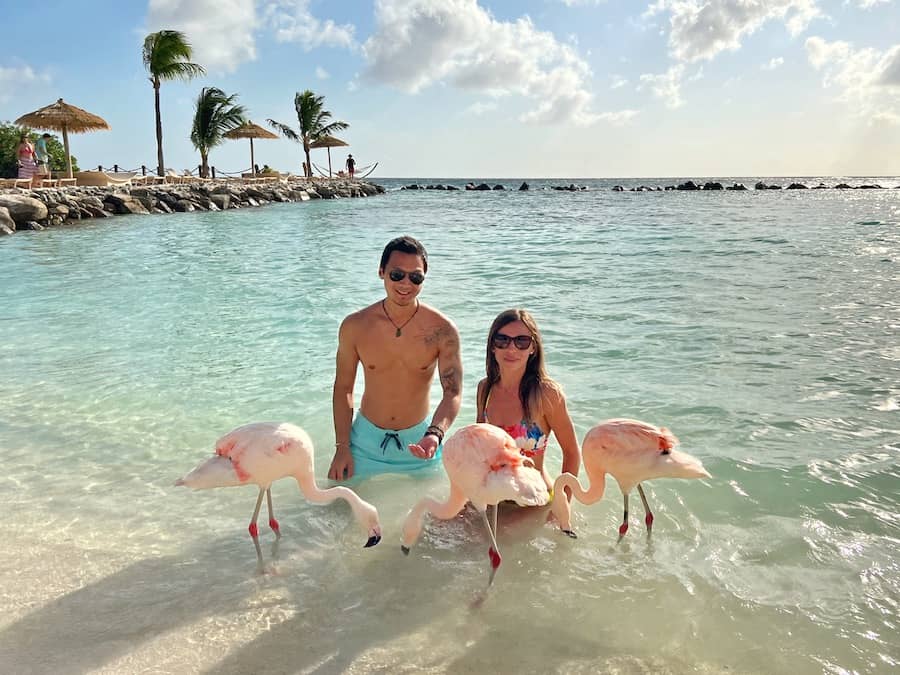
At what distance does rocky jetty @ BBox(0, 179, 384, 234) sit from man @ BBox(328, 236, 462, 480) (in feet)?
64.3

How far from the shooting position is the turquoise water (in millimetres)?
2787

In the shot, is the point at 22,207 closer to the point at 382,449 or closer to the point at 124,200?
the point at 124,200

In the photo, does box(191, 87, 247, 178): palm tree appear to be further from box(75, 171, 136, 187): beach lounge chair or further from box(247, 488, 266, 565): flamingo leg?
box(247, 488, 266, 565): flamingo leg

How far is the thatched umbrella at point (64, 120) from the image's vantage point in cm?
2778

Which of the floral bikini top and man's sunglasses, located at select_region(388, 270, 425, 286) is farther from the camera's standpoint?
man's sunglasses, located at select_region(388, 270, 425, 286)

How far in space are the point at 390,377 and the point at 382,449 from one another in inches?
18.7

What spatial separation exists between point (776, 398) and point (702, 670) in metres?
3.82

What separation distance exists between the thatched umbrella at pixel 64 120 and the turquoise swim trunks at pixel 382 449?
1204 inches

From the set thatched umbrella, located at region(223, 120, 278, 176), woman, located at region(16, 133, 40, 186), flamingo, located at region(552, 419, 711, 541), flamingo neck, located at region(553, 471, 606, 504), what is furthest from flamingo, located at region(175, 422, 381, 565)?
thatched umbrella, located at region(223, 120, 278, 176)

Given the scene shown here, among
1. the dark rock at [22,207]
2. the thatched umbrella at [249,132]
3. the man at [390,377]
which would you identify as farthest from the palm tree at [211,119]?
the man at [390,377]

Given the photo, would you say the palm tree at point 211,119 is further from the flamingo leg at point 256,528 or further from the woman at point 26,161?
the flamingo leg at point 256,528

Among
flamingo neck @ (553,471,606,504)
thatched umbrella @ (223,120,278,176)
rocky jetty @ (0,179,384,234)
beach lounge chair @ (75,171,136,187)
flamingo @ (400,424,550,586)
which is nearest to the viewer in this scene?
flamingo @ (400,424,550,586)

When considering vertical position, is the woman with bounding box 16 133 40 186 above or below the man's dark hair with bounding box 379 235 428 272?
above

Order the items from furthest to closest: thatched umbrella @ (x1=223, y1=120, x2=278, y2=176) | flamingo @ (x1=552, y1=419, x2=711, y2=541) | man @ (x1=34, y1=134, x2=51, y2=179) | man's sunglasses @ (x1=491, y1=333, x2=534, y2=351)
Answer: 1. thatched umbrella @ (x1=223, y1=120, x2=278, y2=176)
2. man @ (x1=34, y1=134, x2=51, y2=179)
3. man's sunglasses @ (x1=491, y1=333, x2=534, y2=351)
4. flamingo @ (x1=552, y1=419, x2=711, y2=541)
